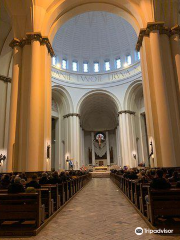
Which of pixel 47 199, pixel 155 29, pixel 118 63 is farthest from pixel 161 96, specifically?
pixel 118 63

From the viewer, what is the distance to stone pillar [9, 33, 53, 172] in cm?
1076

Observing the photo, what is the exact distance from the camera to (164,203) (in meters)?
3.94

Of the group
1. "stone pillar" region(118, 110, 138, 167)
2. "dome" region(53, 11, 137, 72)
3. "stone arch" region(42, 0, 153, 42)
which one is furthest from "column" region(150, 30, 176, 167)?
"dome" region(53, 11, 137, 72)

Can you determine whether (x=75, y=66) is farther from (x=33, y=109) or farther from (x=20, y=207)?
(x=20, y=207)

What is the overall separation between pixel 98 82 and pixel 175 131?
19.3 m

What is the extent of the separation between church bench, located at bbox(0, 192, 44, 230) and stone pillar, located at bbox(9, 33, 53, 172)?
6671 millimetres

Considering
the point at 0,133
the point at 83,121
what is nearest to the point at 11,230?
the point at 0,133

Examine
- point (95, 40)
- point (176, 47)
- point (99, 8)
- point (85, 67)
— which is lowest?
point (176, 47)

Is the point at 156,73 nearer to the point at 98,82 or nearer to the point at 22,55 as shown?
the point at 22,55

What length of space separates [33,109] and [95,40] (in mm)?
20173

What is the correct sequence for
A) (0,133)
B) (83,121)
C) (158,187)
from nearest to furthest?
(158,187)
(0,133)
(83,121)

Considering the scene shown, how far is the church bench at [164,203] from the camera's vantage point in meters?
3.89

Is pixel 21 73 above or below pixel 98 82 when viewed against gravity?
below

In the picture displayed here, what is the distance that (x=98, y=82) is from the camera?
94.8ft
